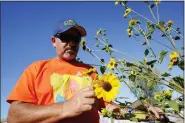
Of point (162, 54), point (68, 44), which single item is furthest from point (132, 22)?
point (68, 44)

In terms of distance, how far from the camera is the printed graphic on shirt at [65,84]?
2.06 meters

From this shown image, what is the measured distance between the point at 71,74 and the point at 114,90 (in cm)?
117

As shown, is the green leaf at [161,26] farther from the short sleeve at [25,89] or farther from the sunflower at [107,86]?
the short sleeve at [25,89]

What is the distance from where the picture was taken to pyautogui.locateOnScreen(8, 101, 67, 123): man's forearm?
5.07 feet

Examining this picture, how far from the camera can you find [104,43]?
1.83 m

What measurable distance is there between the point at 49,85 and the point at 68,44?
1.29ft

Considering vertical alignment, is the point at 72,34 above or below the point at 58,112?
above

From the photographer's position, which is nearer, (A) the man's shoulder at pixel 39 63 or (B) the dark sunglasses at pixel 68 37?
(A) the man's shoulder at pixel 39 63

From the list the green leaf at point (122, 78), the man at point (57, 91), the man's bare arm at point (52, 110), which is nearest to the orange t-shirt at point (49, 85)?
the man at point (57, 91)

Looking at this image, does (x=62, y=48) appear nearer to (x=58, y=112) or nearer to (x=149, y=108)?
(x=58, y=112)

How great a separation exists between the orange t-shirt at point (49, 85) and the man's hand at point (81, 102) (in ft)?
1.59

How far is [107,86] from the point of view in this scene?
1126mm

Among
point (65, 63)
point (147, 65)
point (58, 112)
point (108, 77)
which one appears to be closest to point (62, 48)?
point (65, 63)

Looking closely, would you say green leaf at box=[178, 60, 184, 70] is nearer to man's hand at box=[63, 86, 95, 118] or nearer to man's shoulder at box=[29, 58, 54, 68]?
man's hand at box=[63, 86, 95, 118]
